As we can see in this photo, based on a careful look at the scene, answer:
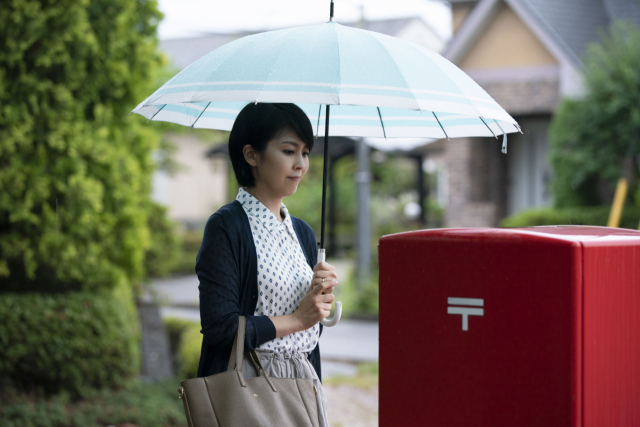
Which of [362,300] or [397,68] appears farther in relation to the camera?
[362,300]

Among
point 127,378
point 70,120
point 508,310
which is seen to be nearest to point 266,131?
point 508,310

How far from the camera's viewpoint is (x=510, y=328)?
185 cm

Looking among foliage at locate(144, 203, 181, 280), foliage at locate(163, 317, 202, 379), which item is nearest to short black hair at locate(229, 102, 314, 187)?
foliage at locate(163, 317, 202, 379)

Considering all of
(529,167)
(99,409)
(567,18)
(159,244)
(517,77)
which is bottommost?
(99,409)

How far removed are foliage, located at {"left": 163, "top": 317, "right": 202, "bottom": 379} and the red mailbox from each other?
8.43 ft

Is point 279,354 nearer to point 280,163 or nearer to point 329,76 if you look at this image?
point 280,163

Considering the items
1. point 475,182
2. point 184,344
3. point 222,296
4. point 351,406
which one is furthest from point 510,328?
point 475,182

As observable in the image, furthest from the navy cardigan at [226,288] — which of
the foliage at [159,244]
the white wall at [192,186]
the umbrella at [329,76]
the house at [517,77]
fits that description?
the white wall at [192,186]

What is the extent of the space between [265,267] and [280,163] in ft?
1.16

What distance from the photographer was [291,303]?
2.20 meters

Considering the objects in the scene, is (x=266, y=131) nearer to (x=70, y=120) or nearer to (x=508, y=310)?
(x=508, y=310)

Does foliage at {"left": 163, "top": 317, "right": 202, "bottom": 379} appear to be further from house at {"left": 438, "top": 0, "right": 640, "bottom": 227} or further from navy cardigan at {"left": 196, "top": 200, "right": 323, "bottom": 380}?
house at {"left": 438, "top": 0, "right": 640, "bottom": 227}

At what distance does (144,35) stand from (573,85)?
8.53m

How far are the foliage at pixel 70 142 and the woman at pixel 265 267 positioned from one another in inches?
116
